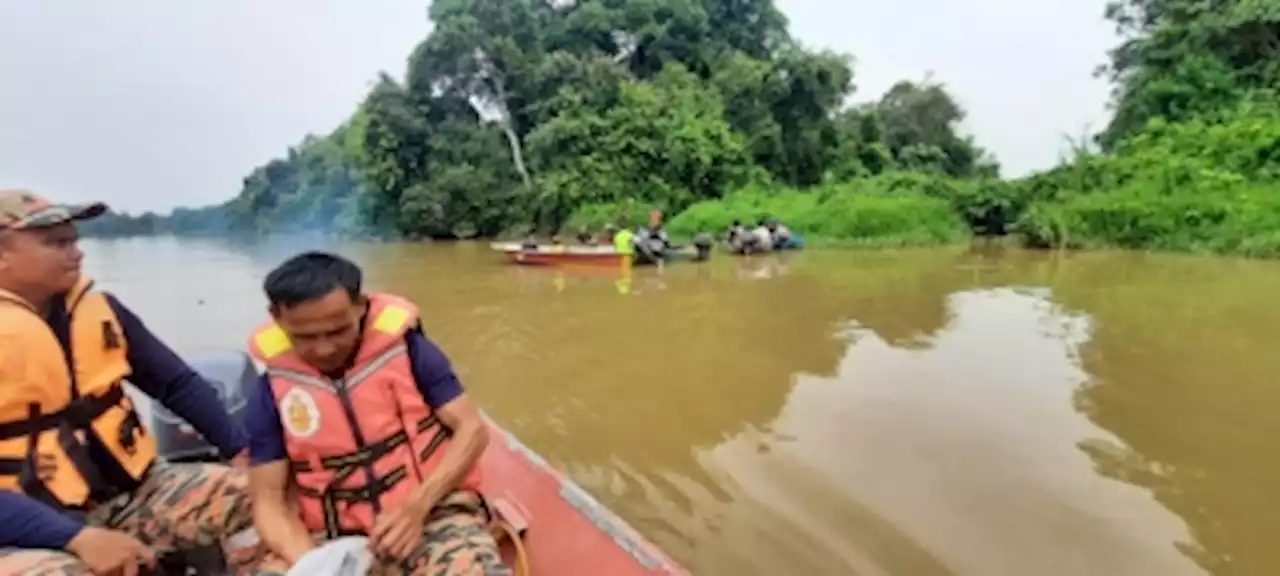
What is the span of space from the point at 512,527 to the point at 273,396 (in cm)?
65

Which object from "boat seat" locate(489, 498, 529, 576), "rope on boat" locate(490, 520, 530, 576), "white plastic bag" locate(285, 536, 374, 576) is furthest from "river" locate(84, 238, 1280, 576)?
"white plastic bag" locate(285, 536, 374, 576)

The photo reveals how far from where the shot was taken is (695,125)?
23.4 m

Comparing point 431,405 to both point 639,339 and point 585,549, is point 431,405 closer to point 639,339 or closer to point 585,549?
point 585,549

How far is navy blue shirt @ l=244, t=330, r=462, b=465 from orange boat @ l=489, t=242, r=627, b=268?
11483mm

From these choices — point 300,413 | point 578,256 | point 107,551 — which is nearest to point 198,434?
point 107,551

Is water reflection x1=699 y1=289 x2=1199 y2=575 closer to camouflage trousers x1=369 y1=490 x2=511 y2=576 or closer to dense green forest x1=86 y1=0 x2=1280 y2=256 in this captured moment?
camouflage trousers x1=369 y1=490 x2=511 y2=576

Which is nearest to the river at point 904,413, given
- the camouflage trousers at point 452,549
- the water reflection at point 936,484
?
the water reflection at point 936,484

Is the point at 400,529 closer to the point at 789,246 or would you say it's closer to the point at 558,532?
the point at 558,532

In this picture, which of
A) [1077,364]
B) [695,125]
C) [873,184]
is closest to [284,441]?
[1077,364]

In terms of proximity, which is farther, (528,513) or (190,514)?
(528,513)

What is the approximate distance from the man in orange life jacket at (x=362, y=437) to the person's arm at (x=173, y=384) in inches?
16.2

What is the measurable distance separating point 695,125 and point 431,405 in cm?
2188

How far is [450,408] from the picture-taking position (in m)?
1.96

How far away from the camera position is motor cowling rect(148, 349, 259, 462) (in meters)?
2.67
